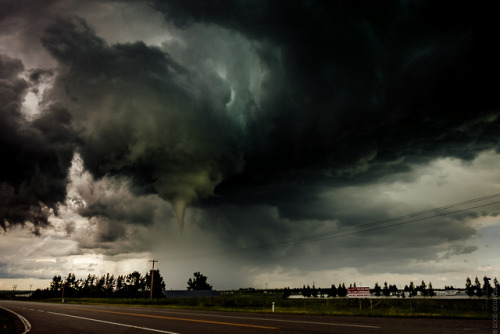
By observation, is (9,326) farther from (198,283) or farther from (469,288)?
(469,288)

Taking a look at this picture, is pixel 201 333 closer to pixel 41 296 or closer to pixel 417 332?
pixel 417 332

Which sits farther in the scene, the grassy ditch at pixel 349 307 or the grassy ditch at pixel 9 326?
the grassy ditch at pixel 349 307

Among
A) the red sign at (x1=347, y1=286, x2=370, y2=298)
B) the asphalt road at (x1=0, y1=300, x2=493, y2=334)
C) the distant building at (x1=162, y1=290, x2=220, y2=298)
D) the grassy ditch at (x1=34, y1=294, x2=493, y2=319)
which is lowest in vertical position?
the distant building at (x1=162, y1=290, x2=220, y2=298)

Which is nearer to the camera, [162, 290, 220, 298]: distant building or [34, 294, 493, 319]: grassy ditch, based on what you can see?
[34, 294, 493, 319]: grassy ditch

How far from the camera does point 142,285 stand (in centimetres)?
16338

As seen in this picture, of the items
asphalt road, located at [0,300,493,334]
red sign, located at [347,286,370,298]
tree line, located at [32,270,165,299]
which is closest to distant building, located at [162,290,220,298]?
tree line, located at [32,270,165,299]

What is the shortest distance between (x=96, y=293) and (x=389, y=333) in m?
174

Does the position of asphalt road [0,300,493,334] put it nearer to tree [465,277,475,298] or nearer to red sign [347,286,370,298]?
red sign [347,286,370,298]

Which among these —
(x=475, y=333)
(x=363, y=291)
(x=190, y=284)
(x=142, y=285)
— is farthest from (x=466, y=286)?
(x=475, y=333)

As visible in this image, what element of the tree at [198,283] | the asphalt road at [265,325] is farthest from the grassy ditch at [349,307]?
the tree at [198,283]

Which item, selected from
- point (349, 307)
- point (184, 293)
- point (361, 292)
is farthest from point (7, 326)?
point (184, 293)

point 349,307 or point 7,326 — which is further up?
point 7,326

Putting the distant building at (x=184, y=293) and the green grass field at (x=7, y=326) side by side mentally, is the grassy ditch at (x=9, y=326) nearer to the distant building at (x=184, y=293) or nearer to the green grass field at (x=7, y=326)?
the green grass field at (x=7, y=326)

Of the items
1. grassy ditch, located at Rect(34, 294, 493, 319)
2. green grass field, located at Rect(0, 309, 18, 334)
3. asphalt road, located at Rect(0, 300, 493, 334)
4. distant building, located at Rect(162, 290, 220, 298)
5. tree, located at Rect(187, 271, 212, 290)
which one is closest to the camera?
asphalt road, located at Rect(0, 300, 493, 334)
